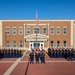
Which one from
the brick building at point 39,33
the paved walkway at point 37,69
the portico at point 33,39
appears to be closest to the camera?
the paved walkway at point 37,69

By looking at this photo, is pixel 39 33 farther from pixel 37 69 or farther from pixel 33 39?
pixel 37 69

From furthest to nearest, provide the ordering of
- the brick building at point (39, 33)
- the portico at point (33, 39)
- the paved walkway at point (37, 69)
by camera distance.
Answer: the brick building at point (39, 33), the portico at point (33, 39), the paved walkway at point (37, 69)

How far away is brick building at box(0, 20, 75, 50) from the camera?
Result: 5466 cm

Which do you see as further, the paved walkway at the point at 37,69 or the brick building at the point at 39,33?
the brick building at the point at 39,33

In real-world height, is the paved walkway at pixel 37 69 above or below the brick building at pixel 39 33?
below

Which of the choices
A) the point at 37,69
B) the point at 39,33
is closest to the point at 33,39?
the point at 39,33

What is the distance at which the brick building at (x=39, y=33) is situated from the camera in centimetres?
5466

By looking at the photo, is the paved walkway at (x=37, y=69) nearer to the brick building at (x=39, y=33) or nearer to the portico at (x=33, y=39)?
the portico at (x=33, y=39)

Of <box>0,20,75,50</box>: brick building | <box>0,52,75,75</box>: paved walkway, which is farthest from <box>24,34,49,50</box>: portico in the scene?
<box>0,52,75,75</box>: paved walkway

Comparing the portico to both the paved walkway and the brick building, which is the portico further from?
the paved walkway

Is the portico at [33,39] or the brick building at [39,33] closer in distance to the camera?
the portico at [33,39]

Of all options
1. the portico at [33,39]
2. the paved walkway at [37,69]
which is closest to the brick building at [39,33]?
the portico at [33,39]

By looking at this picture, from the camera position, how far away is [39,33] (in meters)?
54.9

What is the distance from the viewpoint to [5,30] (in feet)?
181
